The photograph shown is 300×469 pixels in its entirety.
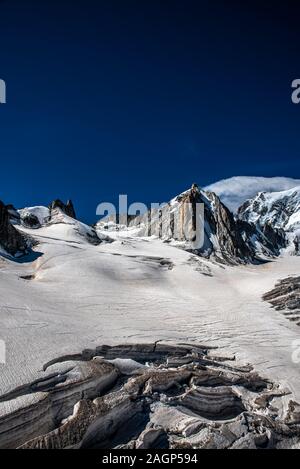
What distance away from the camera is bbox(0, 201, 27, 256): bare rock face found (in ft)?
104

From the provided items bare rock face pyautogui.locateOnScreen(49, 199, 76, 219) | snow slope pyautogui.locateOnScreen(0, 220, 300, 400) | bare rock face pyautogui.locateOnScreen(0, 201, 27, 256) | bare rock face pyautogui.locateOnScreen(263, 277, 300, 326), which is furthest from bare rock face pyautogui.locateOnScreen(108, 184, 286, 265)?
bare rock face pyautogui.locateOnScreen(0, 201, 27, 256)

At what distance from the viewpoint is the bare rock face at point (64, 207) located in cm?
6506

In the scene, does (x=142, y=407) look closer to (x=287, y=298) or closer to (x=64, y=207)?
(x=287, y=298)

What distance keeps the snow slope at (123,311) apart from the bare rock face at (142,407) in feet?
2.74

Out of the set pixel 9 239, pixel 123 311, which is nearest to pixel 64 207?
pixel 9 239

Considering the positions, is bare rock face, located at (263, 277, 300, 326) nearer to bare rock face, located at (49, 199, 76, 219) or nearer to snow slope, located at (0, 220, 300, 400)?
snow slope, located at (0, 220, 300, 400)

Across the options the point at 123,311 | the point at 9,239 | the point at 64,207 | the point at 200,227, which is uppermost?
the point at 64,207

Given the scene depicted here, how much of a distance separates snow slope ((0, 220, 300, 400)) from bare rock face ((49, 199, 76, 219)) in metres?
→ 30.0

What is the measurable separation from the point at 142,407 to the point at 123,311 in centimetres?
923

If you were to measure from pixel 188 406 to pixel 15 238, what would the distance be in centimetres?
2680

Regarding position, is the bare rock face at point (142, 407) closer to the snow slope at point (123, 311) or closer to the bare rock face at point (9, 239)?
the snow slope at point (123, 311)

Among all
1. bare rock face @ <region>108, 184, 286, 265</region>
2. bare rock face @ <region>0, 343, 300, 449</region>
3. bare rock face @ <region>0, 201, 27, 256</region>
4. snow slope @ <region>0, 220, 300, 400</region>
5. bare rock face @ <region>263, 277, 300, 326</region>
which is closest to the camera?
bare rock face @ <region>0, 343, 300, 449</region>

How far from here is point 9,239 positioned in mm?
32594

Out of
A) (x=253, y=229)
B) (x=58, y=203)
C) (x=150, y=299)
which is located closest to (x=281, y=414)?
(x=150, y=299)
